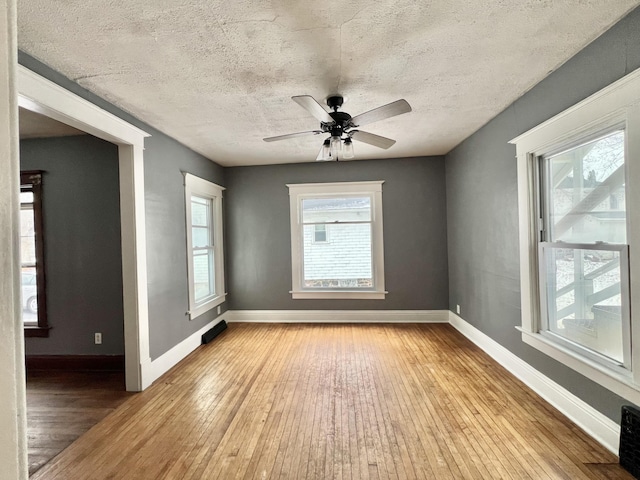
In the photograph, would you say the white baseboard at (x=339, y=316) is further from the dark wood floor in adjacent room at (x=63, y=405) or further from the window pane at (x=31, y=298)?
the window pane at (x=31, y=298)

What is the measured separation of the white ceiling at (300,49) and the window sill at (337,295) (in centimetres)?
285

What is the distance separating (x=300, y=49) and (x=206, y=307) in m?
3.51

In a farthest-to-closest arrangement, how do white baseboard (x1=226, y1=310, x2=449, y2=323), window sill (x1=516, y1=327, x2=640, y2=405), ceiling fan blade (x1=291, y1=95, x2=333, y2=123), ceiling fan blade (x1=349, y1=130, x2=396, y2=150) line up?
white baseboard (x1=226, y1=310, x2=449, y2=323) → ceiling fan blade (x1=349, y1=130, x2=396, y2=150) → ceiling fan blade (x1=291, y1=95, x2=333, y2=123) → window sill (x1=516, y1=327, x2=640, y2=405)

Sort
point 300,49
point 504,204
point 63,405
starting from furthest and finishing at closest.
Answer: point 504,204 → point 63,405 → point 300,49

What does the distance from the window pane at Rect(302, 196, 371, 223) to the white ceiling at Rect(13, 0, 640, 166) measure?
2073 mm

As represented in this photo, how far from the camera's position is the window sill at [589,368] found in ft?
6.01

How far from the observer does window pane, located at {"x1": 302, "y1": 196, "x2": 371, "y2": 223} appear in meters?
5.06

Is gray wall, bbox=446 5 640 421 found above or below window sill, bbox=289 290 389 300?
above

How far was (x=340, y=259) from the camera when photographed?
201 inches

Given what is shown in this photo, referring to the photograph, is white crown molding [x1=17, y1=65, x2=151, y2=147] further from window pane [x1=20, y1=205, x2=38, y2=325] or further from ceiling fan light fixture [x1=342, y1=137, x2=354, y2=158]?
ceiling fan light fixture [x1=342, y1=137, x2=354, y2=158]

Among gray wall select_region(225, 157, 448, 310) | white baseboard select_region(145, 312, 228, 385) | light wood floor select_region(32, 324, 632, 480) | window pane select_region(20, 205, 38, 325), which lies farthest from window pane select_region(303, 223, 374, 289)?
window pane select_region(20, 205, 38, 325)

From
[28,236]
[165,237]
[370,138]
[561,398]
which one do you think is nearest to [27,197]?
[28,236]

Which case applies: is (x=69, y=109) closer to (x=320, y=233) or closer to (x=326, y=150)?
(x=326, y=150)

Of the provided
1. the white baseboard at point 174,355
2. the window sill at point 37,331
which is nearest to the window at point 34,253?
the window sill at point 37,331
